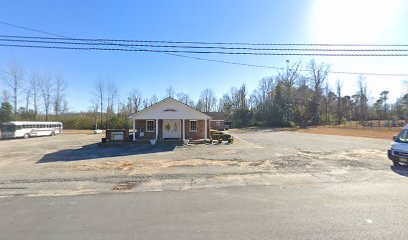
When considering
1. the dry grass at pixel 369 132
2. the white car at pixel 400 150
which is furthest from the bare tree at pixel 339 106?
the white car at pixel 400 150

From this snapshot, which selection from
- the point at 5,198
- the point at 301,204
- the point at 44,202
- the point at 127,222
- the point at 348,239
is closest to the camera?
the point at 348,239

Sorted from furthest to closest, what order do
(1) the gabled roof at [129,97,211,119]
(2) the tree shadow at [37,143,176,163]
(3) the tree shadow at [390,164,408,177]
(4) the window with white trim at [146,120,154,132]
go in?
(4) the window with white trim at [146,120,154,132], (1) the gabled roof at [129,97,211,119], (2) the tree shadow at [37,143,176,163], (3) the tree shadow at [390,164,408,177]

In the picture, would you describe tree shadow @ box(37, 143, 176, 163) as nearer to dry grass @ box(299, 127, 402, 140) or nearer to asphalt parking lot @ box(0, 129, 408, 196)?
asphalt parking lot @ box(0, 129, 408, 196)

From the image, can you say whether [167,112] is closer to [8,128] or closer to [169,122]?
[169,122]

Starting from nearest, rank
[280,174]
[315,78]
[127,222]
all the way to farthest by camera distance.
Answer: [127,222] → [280,174] → [315,78]

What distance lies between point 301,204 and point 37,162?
1351 cm

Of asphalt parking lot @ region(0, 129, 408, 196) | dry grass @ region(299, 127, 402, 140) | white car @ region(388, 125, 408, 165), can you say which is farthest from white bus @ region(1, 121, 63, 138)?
dry grass @ region(299, 127, 402, 140)

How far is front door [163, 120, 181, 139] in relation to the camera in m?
27.2

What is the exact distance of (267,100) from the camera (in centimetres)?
7350

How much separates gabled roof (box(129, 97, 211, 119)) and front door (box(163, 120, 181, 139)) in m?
1.64

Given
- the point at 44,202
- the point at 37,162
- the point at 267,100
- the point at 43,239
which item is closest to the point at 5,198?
the point at 44,202

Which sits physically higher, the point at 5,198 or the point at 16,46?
the point at 16,46

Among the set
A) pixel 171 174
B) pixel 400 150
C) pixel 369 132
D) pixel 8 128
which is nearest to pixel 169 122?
pixel 171 174

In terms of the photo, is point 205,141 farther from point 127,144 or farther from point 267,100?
point 267,100
